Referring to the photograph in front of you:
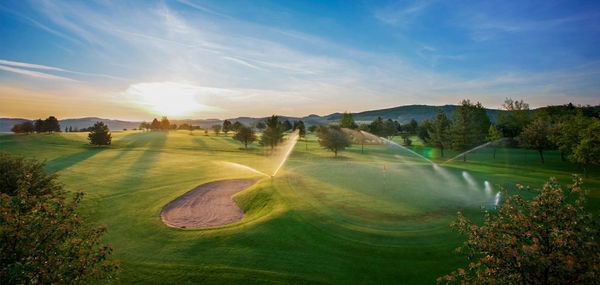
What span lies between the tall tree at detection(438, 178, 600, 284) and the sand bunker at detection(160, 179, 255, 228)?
53.2 feet

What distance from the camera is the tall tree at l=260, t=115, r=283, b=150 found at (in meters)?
66.1

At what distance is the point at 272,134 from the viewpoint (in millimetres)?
66188

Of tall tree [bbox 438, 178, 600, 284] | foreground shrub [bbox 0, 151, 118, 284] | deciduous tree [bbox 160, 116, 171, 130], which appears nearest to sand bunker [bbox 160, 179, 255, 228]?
foreground shrub [bbox 0, 151, 118, 284]

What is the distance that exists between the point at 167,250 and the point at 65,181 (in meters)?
25.7

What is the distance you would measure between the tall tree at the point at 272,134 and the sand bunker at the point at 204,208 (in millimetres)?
38552

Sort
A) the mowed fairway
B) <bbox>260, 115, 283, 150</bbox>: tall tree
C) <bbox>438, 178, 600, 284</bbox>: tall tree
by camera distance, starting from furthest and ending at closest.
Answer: <bbox>260, 115, 283, 150</bbox>: tall tree, the mowed fairway, <bbox>438, 178, 600, 284</bbox>: tall tree

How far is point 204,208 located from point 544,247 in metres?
21.3

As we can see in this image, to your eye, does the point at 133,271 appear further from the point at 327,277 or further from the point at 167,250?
the point at 327,277

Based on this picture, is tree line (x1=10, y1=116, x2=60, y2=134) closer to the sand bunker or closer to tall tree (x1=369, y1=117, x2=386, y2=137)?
the sand bunker

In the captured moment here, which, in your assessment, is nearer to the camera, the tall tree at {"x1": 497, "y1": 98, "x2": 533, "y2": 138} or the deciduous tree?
the tall tree at {"x1": 497, "y1": 98, "x2": 533, "y2": 138}

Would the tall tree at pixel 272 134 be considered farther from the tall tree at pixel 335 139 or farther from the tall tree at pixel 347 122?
the tall tree at pixel 347 122

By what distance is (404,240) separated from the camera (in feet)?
42.4

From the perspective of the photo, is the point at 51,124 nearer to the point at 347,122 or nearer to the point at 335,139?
the point at 335,139

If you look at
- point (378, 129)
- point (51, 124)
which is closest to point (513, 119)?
point (378, 129)
